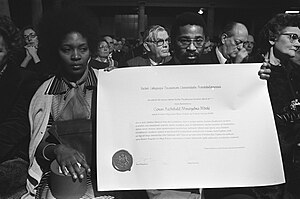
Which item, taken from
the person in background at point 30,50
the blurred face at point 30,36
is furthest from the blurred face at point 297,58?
the blurred face at point 30,36

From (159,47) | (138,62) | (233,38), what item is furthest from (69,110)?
(159,47)

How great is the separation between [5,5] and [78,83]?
3183mm

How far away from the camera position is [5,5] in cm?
511

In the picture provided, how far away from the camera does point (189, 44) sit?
2.77m

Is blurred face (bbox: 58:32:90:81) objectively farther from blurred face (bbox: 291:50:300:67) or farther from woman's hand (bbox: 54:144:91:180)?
blurred face (bbox: 291:50:300:67)

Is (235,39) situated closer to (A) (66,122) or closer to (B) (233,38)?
(B) (233,38)

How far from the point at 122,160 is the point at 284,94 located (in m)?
1.06

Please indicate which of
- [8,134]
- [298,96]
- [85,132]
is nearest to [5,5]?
[8,134]

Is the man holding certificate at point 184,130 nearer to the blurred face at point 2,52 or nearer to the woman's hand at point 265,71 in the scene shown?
the woman's hand at point 265,71

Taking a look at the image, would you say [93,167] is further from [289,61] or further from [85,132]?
[289,61]

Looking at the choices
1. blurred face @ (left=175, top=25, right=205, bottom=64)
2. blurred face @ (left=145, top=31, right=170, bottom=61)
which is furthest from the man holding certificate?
blurred face @ (left=145, top=31, right=170, bottom=61)

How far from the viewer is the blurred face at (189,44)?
276cm

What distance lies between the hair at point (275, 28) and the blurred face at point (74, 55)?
55.0 inches

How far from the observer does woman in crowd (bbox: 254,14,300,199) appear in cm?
248
